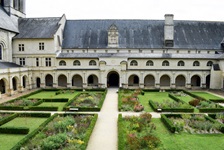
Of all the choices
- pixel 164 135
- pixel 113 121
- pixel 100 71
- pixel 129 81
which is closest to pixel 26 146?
pixel 113 121

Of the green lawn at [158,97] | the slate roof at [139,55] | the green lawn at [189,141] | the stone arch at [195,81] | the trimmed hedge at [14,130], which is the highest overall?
the slate roof at [139,55]

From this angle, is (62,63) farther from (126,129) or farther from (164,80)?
(126,129)

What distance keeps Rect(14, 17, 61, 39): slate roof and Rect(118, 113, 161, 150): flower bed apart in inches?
1213

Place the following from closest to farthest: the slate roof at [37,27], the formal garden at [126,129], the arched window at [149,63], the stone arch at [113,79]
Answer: the formal garden at [126,129] < the arched window at [149,63] < the slate roof at [37,27] < the stone arch at [113,79]

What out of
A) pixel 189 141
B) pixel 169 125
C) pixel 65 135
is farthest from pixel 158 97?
pixel 65 135

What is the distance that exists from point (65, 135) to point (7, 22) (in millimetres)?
36382

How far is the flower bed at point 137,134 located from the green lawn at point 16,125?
320 inches

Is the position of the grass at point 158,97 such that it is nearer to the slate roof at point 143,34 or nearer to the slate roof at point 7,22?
the slate roof at point 143,34

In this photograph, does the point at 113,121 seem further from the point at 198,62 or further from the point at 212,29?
the point at 212,29

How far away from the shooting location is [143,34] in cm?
4959

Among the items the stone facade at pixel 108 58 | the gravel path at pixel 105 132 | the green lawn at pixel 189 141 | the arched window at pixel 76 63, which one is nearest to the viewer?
the green lawn at pixel 189 141

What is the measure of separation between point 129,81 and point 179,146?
31.5m

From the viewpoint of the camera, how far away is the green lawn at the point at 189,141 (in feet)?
49.8

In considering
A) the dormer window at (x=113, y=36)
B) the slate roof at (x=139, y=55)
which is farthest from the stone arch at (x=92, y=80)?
the dormer window at (x=113, y=36)
